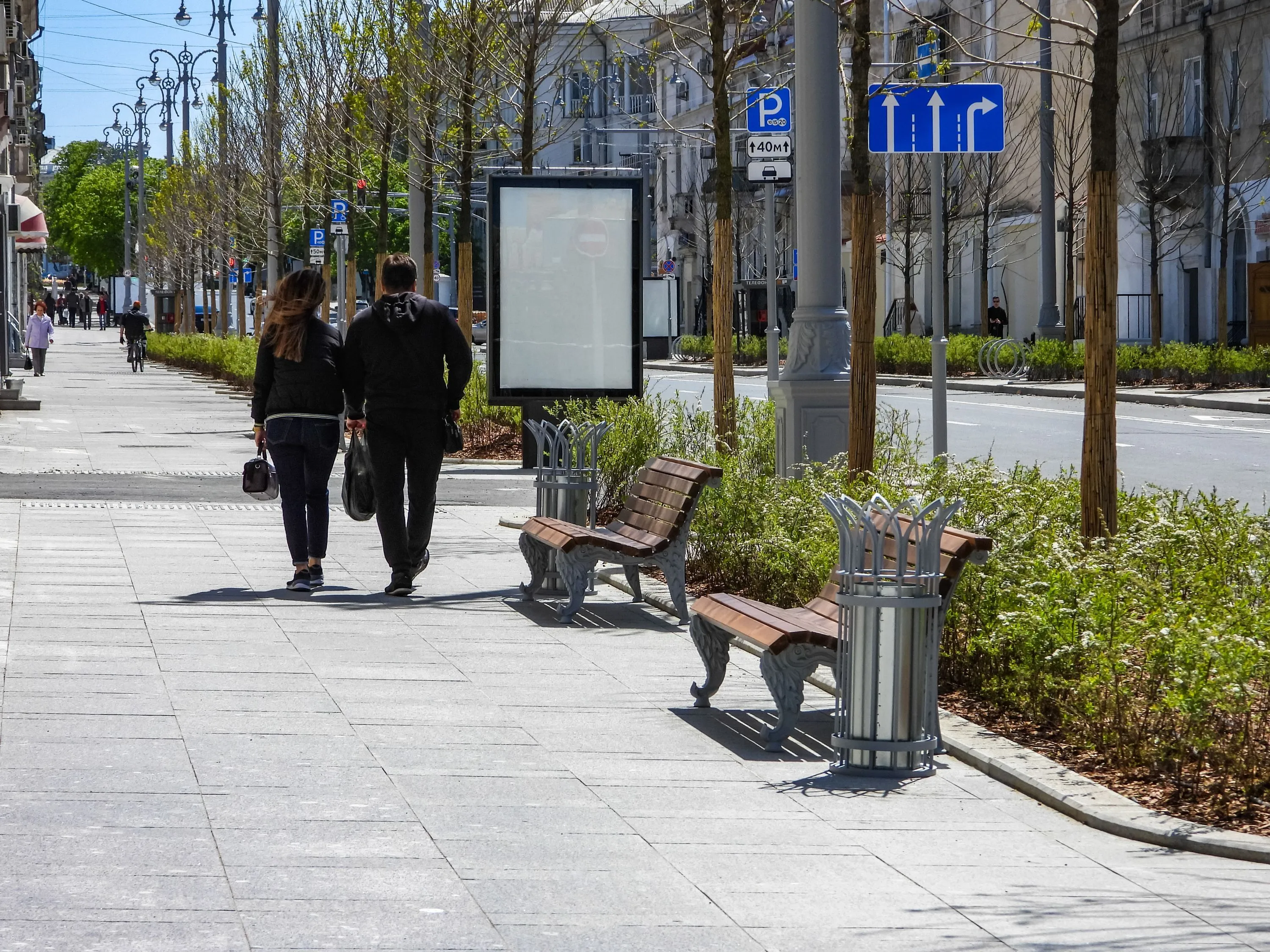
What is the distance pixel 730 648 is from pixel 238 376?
3446 centimetres

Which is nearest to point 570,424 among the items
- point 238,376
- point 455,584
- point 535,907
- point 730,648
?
point 455,584

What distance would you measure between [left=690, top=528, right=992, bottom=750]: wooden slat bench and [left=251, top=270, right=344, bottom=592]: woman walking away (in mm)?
4071

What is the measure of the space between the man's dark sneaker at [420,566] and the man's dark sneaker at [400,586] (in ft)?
0.11

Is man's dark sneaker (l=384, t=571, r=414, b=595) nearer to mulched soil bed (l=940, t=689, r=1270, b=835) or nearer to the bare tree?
mulched soil bed (l=940, t=689, r=1270, b=835)

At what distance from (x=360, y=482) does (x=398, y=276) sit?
3.84ft

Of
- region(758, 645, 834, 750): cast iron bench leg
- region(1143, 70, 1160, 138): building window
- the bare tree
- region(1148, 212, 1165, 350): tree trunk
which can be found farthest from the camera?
region(1143, 70, 1160, 138): building window

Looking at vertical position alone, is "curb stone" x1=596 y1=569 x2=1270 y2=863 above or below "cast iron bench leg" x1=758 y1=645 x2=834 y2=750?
below

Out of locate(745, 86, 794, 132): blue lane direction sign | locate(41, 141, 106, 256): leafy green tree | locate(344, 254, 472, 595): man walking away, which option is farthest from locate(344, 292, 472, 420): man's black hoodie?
locate(41, 141, 106, 256): leafy green tree

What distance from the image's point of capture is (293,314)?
11.3 meters

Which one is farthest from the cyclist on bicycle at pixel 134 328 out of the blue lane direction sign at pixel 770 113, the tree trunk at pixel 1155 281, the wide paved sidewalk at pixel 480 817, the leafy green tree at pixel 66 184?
the leafy green tree at pixel 66 184

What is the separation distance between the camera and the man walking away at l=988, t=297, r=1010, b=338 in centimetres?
5166

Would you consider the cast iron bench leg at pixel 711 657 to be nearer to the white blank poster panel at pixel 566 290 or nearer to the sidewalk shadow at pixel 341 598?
the sidewalk shadow at pixel 341 598

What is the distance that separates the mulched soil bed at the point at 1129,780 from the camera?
6.23 m

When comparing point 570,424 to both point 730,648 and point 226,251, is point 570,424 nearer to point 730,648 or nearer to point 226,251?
point 730,648
